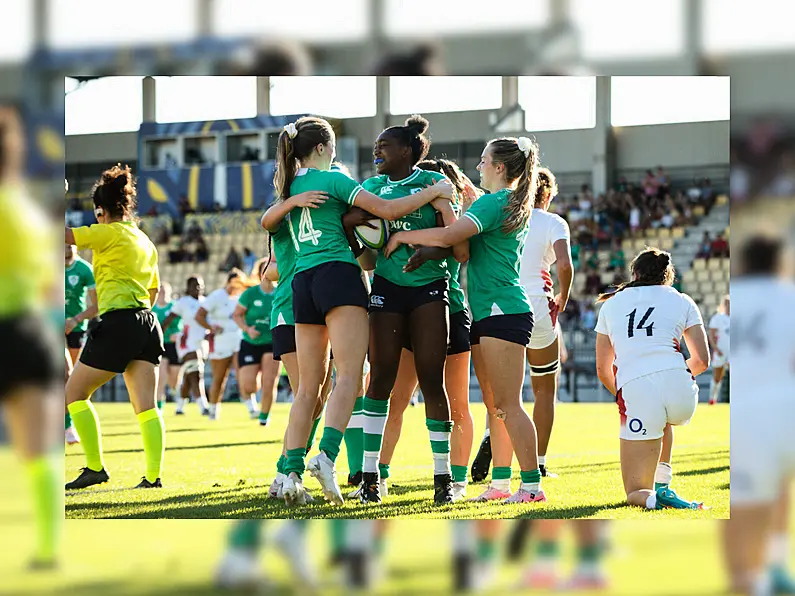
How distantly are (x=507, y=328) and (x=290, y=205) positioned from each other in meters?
1.20

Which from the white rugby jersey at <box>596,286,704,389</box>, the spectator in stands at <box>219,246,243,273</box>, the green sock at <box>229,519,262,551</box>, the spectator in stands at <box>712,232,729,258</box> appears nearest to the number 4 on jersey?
the white rugby jersey at <box>596,286,704,389</box>

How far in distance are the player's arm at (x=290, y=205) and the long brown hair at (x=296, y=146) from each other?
109 millimetres

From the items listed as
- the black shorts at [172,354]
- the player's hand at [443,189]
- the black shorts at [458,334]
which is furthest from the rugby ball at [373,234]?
the black shorts at [172,354]

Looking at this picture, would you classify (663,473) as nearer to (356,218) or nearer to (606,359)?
(606,359)

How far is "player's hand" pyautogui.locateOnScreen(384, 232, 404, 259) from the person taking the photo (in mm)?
5082

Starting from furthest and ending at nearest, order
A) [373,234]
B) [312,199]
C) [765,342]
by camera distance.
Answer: [373,234], [312,199], [765,342]

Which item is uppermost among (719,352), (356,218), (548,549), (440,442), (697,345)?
(356,218)

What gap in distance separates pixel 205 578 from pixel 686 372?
2910 millimetres

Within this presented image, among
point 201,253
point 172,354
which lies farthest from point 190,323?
point 201,253

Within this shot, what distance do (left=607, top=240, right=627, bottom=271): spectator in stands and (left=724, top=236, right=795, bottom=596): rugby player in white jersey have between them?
2147cm

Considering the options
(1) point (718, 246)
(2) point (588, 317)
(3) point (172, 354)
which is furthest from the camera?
(1) point (718, 246)

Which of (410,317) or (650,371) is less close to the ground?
(410,317)

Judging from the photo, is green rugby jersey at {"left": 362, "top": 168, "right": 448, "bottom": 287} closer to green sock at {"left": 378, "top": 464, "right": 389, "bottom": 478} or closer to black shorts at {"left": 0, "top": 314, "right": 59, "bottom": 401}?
green sock at {"left": 378, "top": 464, "right": 389, "bottom": 478}

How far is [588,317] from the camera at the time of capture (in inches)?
878
